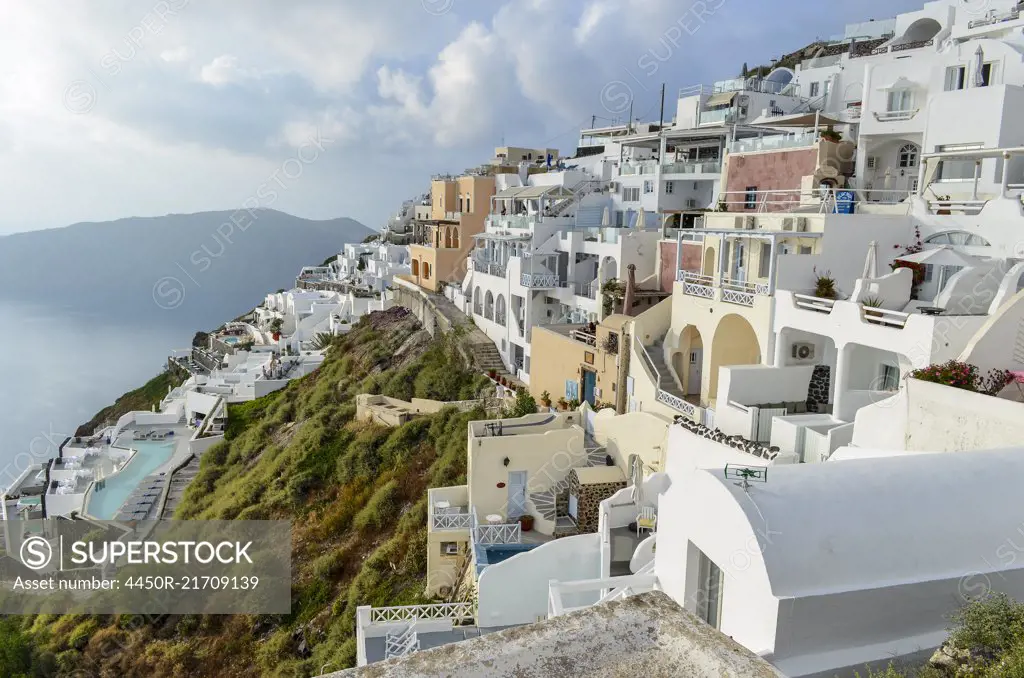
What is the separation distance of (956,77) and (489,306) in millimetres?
18920

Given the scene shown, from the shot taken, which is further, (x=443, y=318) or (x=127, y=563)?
(x=443, y=318)

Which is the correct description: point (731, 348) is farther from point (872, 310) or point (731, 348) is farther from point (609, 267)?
point (609, 267)

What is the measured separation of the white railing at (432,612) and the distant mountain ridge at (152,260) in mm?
90649

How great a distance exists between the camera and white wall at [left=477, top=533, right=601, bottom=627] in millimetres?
12977

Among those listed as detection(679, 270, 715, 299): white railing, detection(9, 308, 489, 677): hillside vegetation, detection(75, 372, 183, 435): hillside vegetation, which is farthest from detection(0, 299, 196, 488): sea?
detection(679, 270, 715, 299): white railing

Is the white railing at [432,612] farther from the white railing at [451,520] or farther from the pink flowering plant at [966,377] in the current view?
the pink flowering plant at [966,377]

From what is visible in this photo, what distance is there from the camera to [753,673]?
2867mm

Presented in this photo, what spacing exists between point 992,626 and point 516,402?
56.3 feet

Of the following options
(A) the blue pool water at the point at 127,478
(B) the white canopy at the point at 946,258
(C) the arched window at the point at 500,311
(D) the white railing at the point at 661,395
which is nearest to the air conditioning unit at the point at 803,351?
(D) the white railing at the point at 661,395

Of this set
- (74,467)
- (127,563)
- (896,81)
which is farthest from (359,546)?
(74,467)

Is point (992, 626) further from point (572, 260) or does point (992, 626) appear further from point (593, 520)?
point (572, 260)

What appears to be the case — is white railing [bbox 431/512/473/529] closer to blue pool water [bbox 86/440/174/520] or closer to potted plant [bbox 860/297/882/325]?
potted plant [bbox 860/297/882/325]

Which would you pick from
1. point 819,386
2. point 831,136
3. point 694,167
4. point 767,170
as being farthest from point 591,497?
point 694,167

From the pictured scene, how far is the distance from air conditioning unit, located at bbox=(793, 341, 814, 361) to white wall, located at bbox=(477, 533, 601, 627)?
631 centimetres
